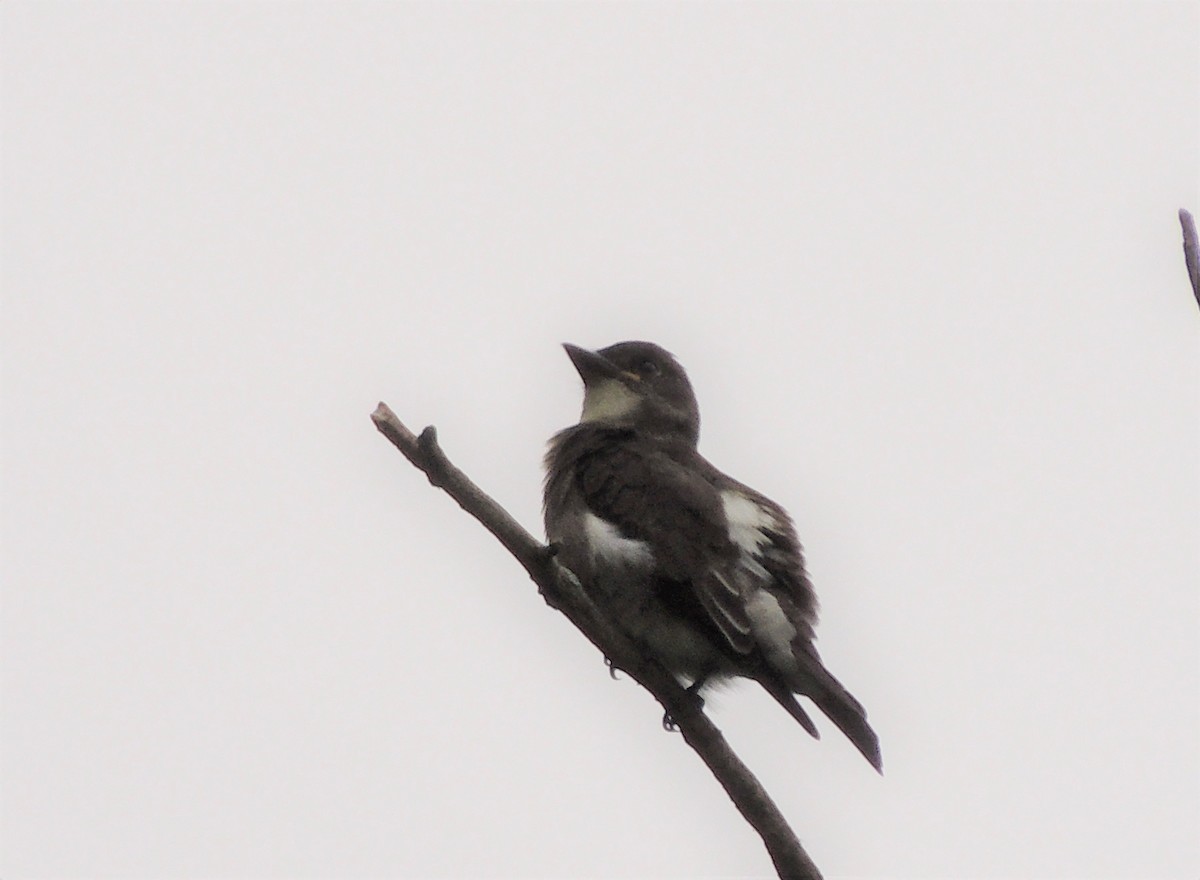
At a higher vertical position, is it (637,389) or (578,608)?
(637,389)

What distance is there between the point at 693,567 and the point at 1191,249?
2576 mm

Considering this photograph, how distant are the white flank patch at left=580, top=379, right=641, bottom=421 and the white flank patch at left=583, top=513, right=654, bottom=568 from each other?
1.61 metres

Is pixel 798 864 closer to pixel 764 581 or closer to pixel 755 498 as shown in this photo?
pixel 764 581

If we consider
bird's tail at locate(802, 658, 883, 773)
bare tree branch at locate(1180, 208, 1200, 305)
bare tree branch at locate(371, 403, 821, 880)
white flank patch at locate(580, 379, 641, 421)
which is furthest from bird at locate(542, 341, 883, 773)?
bare tree branch at locate(1180, 208, 1200, 305)

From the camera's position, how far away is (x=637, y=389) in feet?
23.9

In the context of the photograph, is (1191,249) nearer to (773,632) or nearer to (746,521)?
(773,632)

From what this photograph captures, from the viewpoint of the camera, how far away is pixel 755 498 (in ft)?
20.0

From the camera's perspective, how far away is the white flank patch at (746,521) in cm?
558

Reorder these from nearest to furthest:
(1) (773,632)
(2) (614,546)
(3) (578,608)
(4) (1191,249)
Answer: (4) (1191,249) < (3) (578,608) < (1) (773,632) < (2) (614,546)

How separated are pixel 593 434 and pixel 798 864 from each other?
2880 millimetres

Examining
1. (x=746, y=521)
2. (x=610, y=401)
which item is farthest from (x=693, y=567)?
(x=610, y=401)

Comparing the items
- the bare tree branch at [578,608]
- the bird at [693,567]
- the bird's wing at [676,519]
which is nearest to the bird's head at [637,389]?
the bird at [693,567]

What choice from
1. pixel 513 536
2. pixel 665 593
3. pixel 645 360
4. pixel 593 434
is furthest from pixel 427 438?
pixel 645 360

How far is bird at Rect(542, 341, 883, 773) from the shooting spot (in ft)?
17.0
